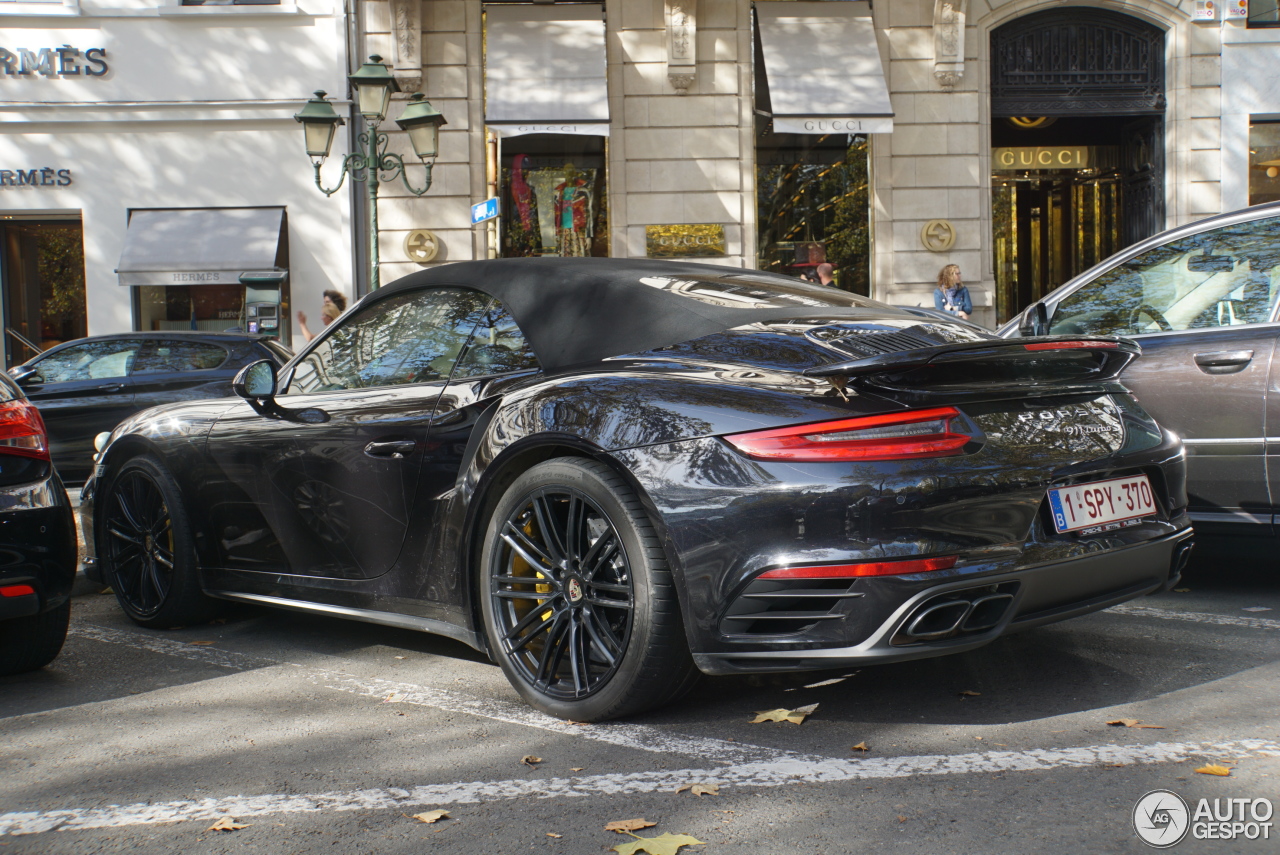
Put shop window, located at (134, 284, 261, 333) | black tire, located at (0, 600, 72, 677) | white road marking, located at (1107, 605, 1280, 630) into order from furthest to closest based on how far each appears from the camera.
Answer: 1. shop window, located at (134, 284, 261, 333)
2. white road marking, located at (1107, 605, 1280, 630)
3. black tire, located at (0, 600, 72, 677)

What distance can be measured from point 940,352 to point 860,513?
1.49 ft

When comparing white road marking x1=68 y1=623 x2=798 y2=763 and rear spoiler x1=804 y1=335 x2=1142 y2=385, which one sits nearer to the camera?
rear spoiler x1=804 y1=335 x2=1142 y2=385

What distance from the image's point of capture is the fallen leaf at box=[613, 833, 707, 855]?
8.45 ft

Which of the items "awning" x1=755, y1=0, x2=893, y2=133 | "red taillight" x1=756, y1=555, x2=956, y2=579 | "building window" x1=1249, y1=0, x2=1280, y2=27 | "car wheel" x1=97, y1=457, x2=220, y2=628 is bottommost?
"car wheel" x1=97, y1=457, x2=220, y2=628

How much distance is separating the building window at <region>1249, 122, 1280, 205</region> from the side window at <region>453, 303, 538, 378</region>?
51.9ft

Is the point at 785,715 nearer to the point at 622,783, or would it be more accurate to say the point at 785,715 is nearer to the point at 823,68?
the point at 622,783

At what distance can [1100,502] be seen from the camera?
11.1 ft

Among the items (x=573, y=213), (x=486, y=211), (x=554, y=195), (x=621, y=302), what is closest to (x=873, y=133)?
(x=573, y=213)

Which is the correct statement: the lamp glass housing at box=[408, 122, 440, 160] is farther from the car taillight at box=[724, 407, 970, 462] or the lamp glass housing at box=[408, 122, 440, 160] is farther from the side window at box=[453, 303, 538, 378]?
the car taillight at box=[724, 407, 970, 462]

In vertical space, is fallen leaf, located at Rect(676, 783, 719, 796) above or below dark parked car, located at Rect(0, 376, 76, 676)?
below

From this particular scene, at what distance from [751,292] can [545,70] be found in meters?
13.0

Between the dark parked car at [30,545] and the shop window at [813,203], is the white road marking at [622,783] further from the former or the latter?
the shop window at [813,203]

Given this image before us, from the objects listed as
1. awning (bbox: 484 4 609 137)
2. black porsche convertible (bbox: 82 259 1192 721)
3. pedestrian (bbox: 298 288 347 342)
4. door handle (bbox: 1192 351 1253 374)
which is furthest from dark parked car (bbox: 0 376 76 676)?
awning (bbox: 484 4 609 137)

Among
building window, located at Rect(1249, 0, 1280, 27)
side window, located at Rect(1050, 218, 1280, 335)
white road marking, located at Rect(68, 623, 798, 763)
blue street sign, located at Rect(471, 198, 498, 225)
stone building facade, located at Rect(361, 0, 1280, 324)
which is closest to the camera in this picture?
white road marking, located at Rect(68, 623, 798, 763)
